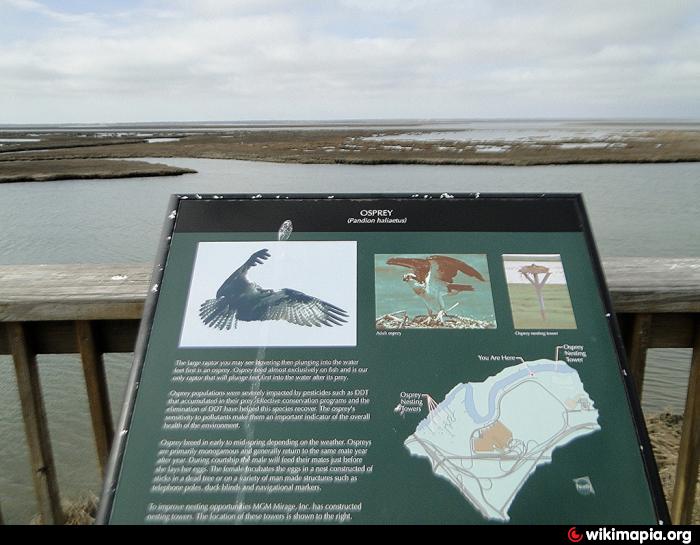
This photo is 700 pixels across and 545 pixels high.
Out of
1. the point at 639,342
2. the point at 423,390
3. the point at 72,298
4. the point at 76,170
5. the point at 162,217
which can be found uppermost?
the point at 76,170

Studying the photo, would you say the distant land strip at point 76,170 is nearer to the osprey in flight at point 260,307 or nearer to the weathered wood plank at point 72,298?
the weathered wood plank at point 72,298

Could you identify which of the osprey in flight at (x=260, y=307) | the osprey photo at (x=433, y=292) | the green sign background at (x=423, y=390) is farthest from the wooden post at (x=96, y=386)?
the osprey photo at (x=433, y=292)

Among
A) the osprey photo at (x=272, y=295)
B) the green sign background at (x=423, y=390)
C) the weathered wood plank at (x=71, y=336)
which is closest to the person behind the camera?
the green sign background at (x=423, y=390)

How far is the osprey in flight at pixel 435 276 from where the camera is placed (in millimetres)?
1739

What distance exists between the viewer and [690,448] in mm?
2170

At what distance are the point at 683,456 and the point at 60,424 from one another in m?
5.77

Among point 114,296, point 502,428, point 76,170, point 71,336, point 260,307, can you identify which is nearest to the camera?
point 502,428

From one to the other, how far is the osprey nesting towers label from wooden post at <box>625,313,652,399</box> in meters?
→ 0.46

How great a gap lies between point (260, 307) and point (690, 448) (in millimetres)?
1664

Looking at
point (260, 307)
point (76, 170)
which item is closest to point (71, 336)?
point (260, 307)

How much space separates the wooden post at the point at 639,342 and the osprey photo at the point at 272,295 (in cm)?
107

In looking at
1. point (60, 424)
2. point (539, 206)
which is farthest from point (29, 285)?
point (60, 424)

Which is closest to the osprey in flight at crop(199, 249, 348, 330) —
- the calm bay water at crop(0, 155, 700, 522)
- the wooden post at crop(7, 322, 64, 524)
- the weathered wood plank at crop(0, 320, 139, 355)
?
A: the weathered wood plank at crop(0, 320, 139, 355)

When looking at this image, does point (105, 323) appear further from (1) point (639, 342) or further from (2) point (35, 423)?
(1) point (639, 342)
